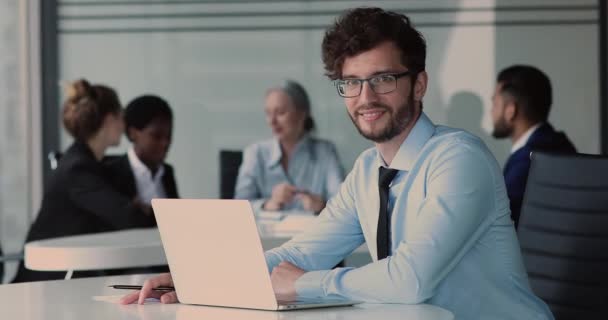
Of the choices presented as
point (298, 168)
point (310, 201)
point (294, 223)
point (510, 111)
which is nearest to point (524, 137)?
point (510, 111)

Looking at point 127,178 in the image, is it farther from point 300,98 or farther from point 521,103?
point 521,103

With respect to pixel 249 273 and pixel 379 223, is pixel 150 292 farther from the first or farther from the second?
pixel 379 223

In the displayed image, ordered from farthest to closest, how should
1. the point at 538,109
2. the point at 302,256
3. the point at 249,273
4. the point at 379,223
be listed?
the point at 538,109 → the point at 302,256 → the point at 379,223 → the point at 249,273

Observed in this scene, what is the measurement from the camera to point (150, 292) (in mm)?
2387

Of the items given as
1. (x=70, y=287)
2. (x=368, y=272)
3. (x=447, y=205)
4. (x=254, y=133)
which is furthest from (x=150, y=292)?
(x=254, y=133)

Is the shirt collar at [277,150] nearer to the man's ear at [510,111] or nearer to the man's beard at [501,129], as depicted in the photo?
the man's beard at [501,129]

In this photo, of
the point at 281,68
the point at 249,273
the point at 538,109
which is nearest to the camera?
the point at 249,273

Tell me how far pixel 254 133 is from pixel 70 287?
4.10 m

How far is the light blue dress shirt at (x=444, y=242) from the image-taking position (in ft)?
7.59

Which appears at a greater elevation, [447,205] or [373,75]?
[373,75]

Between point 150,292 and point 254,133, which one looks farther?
point 254,133

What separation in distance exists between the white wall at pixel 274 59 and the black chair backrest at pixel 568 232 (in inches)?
125

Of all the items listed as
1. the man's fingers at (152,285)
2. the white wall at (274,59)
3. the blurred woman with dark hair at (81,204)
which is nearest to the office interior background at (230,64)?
the white wall at (274,59)

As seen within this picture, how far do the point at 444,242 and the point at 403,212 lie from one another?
232mm
